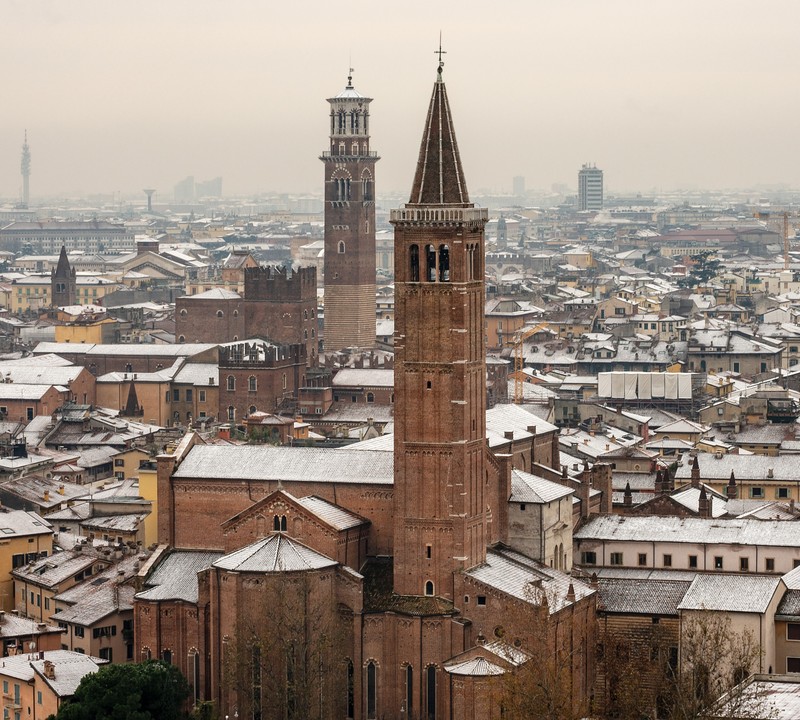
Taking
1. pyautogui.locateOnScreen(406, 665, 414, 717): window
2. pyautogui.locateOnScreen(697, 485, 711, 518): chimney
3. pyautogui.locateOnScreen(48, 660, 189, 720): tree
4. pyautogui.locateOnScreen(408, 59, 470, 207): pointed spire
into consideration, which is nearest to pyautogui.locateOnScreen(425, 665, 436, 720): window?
pyautogui.locateOnScreen(406, 665, 414, 717): window

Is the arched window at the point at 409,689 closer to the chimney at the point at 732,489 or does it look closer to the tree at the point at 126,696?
the tree at the point at 126,696

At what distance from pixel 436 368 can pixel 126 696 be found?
1235cm

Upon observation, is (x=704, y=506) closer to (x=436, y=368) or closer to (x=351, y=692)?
(x=436, y=368)

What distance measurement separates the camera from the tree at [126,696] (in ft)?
195

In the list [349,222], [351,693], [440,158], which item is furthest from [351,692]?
[349,222]

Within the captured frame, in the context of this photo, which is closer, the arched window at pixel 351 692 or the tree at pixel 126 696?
the tree at pixel 126 696

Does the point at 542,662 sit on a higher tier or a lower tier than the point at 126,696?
higher

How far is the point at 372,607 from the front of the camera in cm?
6438

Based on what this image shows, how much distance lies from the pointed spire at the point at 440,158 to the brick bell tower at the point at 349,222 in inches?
2642

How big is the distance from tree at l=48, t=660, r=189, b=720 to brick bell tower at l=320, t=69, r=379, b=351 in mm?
72547

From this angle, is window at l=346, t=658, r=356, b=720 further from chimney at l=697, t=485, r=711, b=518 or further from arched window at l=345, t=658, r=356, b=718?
chimney at l=697, t=485, r=711, b=518

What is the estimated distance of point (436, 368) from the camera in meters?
64.3

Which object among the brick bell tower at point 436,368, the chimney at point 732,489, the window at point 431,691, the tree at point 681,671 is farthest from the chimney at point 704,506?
the window at point 431,691

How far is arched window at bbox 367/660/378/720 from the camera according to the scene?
2511 inches
